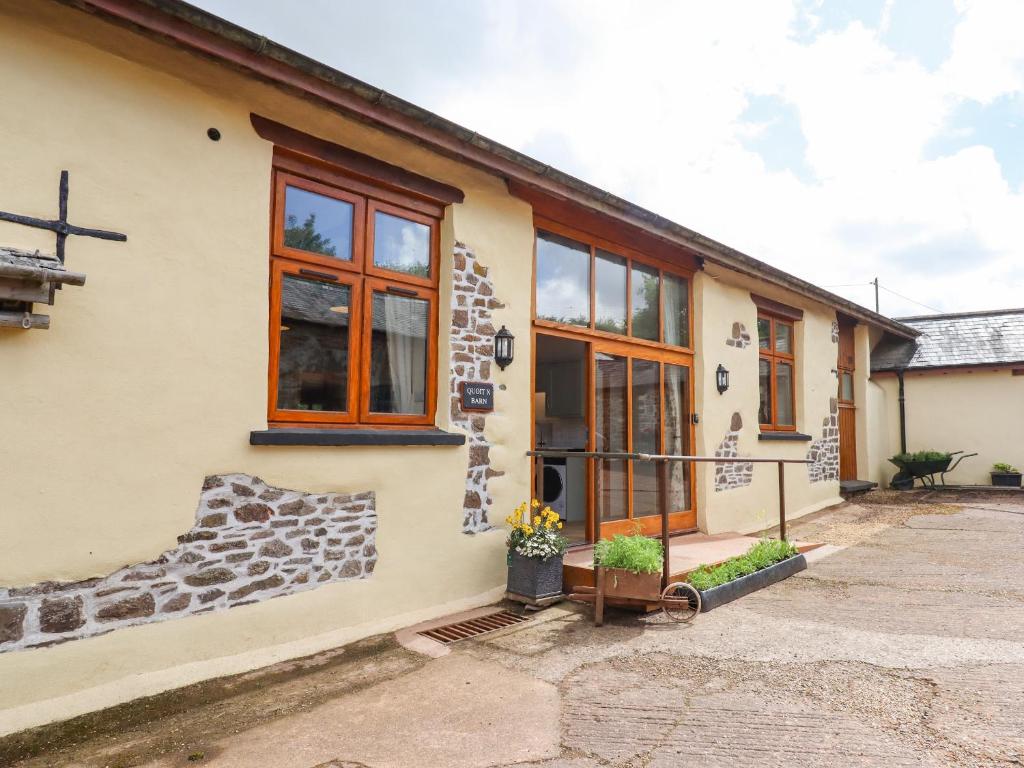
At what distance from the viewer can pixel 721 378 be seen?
7.81 metres

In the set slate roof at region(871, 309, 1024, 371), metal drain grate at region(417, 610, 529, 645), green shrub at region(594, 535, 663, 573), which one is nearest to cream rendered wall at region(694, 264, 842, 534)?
green shrub at region(594, 535, 663, 573)

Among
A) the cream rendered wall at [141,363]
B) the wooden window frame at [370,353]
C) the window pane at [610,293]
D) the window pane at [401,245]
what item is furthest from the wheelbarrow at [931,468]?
the cream rendered wall at [141,363]

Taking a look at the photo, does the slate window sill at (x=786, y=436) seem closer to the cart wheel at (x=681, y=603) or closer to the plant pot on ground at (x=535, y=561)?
the cart wheel at (x=681, y=603)

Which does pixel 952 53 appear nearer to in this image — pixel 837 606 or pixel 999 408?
pixel 837 606

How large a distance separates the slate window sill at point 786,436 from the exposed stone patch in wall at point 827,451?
347 mm

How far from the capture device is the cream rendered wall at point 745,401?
7.59 metres

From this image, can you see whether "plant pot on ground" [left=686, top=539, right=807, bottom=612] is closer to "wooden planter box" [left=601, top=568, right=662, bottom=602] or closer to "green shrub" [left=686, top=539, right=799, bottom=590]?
"green shrub" [left=686, top=539, right=799, bottom=590]

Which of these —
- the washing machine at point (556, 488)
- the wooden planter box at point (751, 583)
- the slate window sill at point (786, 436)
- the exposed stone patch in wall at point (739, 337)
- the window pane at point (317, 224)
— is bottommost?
the wooden planter box at point (751, 583)

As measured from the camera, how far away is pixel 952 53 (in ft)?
22.1

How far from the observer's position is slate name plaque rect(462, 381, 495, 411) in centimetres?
500

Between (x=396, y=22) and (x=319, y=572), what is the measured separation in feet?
17.7

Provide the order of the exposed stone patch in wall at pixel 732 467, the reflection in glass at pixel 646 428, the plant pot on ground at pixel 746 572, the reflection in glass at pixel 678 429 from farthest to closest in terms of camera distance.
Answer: the exposed stone patch in wall at pixel 732 467 < the reflection in glass at pixel 678 429 < the reflection in glass at pixel 646 428 < the plant pot on ground at pixel 746 572

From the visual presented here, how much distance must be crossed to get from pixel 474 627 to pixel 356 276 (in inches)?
105

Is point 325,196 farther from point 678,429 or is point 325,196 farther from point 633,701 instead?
point 678,429
